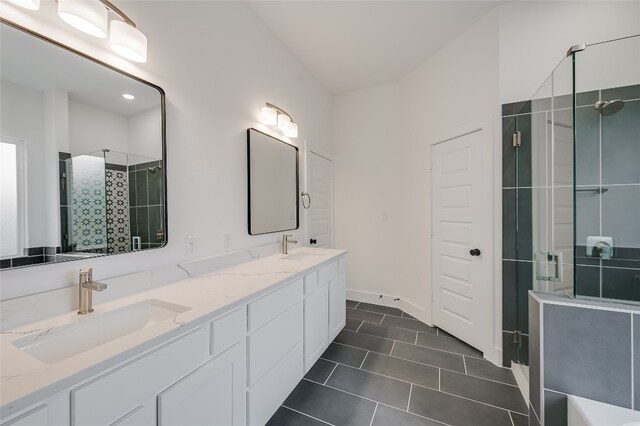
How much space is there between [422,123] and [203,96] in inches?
93.2

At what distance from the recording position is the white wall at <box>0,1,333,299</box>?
3.66 feet

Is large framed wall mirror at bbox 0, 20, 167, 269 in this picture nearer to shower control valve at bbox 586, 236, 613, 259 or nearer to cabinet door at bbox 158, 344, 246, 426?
cabinet door at bbox 158, 344, 246, 426

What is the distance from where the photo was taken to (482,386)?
75.0 inches

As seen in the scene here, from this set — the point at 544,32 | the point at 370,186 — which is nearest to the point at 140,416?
the point at 370,186

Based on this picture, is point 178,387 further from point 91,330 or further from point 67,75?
point 67,75

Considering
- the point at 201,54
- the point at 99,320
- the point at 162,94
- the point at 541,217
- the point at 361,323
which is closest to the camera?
the point at 99,320

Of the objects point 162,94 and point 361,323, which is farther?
point 361,323

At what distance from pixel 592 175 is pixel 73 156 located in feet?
8.75

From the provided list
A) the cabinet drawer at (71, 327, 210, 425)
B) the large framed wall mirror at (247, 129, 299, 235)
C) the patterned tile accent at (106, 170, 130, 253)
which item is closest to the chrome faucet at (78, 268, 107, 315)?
the patterned tile accent at (106, 170, 130, 253)

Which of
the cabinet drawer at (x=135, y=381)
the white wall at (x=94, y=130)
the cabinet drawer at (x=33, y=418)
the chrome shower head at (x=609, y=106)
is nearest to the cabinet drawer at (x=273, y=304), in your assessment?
the cabinet drawer at (x=135, y=381)

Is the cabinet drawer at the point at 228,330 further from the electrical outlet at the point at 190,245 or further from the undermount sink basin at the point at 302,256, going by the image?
the undermount sink basin at the point at 302,256

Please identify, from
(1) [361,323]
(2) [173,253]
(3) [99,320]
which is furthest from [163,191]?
(1) [361,323]

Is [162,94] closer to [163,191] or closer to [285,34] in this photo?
[163,191]

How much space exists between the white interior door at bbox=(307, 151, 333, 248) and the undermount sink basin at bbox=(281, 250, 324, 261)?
49 centimetres
